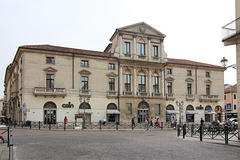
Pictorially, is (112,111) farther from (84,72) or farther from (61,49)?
(61,49)

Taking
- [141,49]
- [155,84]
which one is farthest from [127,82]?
[141,49]

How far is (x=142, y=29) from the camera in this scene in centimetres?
4412

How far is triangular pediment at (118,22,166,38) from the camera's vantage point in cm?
4286

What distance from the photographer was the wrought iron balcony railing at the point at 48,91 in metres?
35.8

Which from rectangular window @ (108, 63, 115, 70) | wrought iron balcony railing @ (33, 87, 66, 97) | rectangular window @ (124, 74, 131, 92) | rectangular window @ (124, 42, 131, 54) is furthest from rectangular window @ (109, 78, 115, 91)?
wrought iron balcony railing @ (33, 87, 66, 97)

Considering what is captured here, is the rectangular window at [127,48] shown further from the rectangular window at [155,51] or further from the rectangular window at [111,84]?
the rectangular window at [111,84]

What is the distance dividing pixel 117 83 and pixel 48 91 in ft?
37.8

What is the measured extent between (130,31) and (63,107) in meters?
17.1

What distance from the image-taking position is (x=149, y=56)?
44.4 m

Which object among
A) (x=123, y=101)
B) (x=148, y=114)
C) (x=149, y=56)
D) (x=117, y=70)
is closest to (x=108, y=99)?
(x=123, y=101)

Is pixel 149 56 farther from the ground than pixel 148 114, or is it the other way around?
pixel 149 56

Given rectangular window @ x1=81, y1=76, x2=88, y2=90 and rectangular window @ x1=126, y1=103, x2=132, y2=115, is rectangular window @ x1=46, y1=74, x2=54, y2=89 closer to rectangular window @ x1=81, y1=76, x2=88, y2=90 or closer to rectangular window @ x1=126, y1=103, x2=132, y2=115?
rectangular window @ x1=81, y1=76, x2=88, y2=90

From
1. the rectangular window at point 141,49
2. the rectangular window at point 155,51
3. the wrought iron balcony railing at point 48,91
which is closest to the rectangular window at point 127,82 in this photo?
the rectangular window at point 141,49

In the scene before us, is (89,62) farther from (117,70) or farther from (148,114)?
(148,114)
